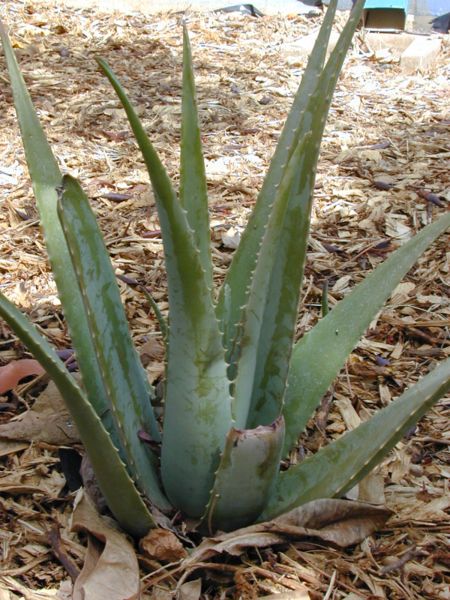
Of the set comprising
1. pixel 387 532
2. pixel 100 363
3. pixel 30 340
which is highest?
pixel 30 340

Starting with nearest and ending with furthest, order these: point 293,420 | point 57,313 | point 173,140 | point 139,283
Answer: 1. point 293,420
2. point 57,313
3. point 139,283
4. point 173,140

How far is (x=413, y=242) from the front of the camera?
1.68 metres

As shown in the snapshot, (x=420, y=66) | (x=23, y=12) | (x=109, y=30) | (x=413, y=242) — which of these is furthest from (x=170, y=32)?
(x=413, y=242)

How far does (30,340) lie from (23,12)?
5215 millimetres

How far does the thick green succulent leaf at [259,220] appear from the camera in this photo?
1531mm

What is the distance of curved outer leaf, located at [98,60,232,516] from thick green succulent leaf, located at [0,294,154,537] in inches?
4.1

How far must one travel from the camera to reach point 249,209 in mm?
3398

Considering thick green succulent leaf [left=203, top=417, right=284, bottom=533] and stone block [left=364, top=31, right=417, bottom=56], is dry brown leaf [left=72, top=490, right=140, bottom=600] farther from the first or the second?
stone block [left=364, top=31, right=417, bottom=56]

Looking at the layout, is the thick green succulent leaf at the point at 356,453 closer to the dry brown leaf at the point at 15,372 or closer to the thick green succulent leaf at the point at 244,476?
the thick green succulent leaf at the point at 244,476

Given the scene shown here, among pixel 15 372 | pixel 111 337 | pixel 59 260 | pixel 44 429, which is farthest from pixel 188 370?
pixel 15 372

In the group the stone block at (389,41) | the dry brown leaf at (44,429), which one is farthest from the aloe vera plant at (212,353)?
the stone block at (389,41)

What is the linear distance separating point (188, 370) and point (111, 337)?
0.17 meters

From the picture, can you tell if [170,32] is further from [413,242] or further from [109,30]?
[413,242]

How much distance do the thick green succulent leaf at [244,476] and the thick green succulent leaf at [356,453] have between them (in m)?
0.06
